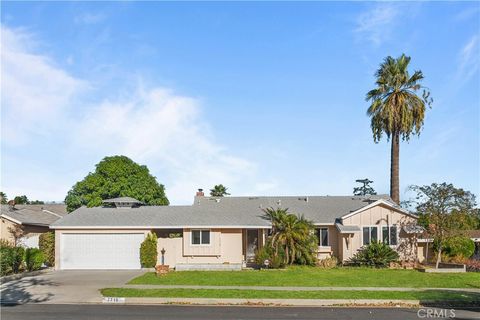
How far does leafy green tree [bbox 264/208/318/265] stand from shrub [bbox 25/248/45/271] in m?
13.6

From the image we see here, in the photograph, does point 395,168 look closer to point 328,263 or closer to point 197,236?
point 328,263

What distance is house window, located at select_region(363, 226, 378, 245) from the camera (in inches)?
1250

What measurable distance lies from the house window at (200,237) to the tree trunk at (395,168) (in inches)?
648

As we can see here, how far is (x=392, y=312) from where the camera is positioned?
17.1 metres

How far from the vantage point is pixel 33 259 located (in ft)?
95.2

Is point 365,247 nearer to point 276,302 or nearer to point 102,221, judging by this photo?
point 276,302

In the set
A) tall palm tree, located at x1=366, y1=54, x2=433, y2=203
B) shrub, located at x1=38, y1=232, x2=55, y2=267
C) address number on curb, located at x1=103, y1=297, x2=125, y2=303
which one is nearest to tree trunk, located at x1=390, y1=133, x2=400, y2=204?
tall palm tree, located at x1=366, y1=54, x2=433, y2=203

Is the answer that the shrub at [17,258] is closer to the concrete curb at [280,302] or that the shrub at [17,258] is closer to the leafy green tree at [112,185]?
the concrete curb at [280,302]

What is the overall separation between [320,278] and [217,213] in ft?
34.7

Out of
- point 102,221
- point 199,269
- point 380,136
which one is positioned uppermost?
point 380,136

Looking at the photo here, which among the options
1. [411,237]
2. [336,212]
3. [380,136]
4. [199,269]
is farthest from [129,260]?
[380,136]

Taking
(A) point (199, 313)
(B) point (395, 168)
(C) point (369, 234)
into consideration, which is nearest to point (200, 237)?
(C) point (369, 234)

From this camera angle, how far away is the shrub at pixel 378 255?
97.8 feet

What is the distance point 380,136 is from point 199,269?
63.2 feet
